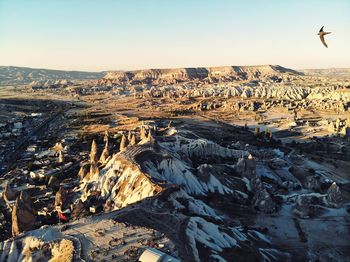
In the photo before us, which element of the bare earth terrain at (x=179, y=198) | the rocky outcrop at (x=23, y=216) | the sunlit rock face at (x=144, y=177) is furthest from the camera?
the sunlit rock face at (x=144, y=177)

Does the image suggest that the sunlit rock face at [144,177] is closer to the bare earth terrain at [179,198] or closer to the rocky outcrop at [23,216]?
the bare earth terrain at [179,198]

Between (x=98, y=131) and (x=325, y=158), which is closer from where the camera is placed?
(x=325, y=158)

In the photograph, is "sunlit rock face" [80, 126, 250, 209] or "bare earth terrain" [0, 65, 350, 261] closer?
"bare earth terrain" [0, 65, 350, 261]

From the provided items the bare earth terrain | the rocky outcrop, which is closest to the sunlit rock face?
the bare earth terrain

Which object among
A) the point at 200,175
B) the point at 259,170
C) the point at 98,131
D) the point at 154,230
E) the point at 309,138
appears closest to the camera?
the point at 154,230

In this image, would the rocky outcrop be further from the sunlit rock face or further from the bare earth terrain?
the sunlit rock face

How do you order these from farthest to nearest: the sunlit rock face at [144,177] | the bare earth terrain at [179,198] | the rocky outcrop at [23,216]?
the sunlit rock face at [144,177] < the rocky outcrop at [23,216] < the bare earth terrain at [179,198]

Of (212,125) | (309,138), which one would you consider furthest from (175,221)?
Result: (212,125)

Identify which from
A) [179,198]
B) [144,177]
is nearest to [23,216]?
[144,177]

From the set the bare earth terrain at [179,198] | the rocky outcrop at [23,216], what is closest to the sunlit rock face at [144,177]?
the bare earth terrain at [179,198]

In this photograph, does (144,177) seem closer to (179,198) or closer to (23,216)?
(179,198)

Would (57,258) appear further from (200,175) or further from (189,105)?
(189,105)
